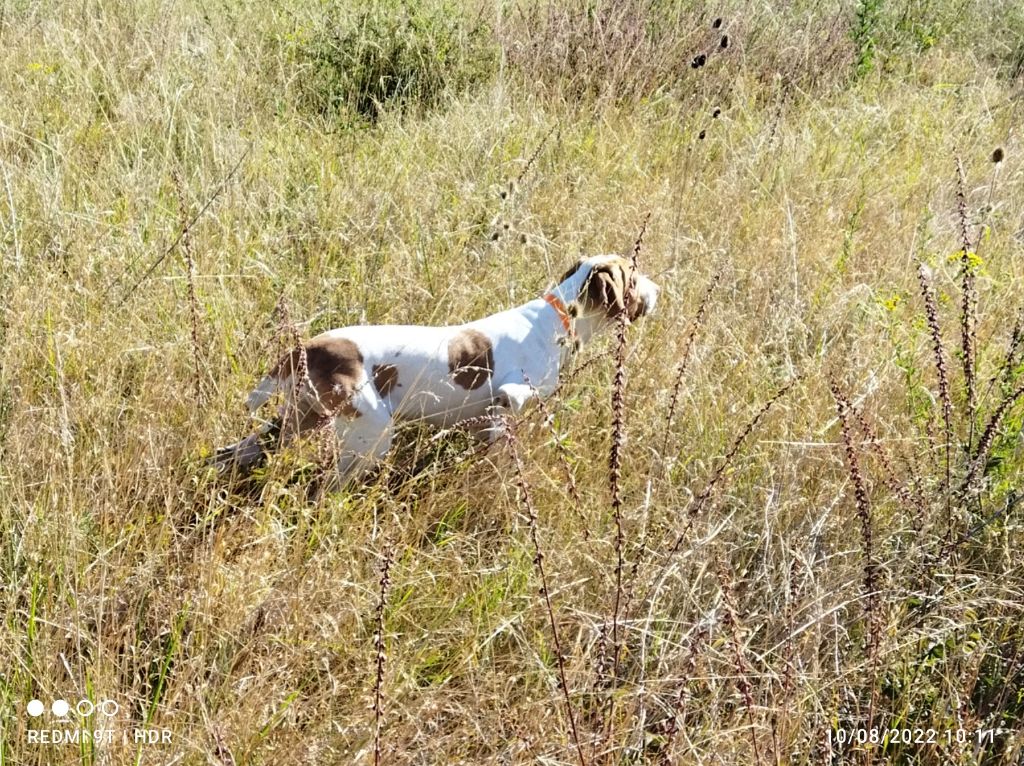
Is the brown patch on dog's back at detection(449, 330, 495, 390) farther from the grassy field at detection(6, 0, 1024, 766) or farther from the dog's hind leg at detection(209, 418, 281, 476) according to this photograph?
the dog's hind leg at detection(209, 418, 281, 476)

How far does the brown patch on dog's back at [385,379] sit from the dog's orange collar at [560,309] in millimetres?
605

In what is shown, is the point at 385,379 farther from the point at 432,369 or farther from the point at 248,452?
the point at 248,452

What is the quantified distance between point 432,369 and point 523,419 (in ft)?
1.80

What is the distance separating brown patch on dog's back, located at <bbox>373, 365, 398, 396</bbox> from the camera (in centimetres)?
273

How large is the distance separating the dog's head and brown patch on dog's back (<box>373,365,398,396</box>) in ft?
2.12

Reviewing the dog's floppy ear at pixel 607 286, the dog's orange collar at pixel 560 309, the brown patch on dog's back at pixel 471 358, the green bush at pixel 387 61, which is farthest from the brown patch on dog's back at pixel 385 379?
the green bush at pixel 387 61

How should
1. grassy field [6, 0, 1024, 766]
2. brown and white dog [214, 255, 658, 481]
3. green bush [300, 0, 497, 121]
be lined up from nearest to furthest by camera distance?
grassy field [6, 0, 1024, 766] → brown and white dog [214, 255, 658, 481] → green bush [300, 0, 497, 121]

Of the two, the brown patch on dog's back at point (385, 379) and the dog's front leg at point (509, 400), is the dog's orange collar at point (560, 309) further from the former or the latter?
the brown patch on dog's back at point (385, 379)

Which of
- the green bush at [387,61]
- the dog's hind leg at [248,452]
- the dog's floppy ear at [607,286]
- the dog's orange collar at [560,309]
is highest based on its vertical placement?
the green bush at [387,61]

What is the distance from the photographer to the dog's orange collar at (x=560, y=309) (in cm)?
303

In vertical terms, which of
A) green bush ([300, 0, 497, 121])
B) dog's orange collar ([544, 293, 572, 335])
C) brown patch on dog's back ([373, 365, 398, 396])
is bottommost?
brown patch on dog's back ([373, 365, 398, 396])

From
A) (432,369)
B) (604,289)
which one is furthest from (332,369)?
(604,289)

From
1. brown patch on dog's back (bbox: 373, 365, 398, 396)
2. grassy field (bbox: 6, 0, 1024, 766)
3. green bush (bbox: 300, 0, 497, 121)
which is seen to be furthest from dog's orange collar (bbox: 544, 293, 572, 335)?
green bush (bbox: 300, 0, 497, 121)

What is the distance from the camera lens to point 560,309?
3057 mm
